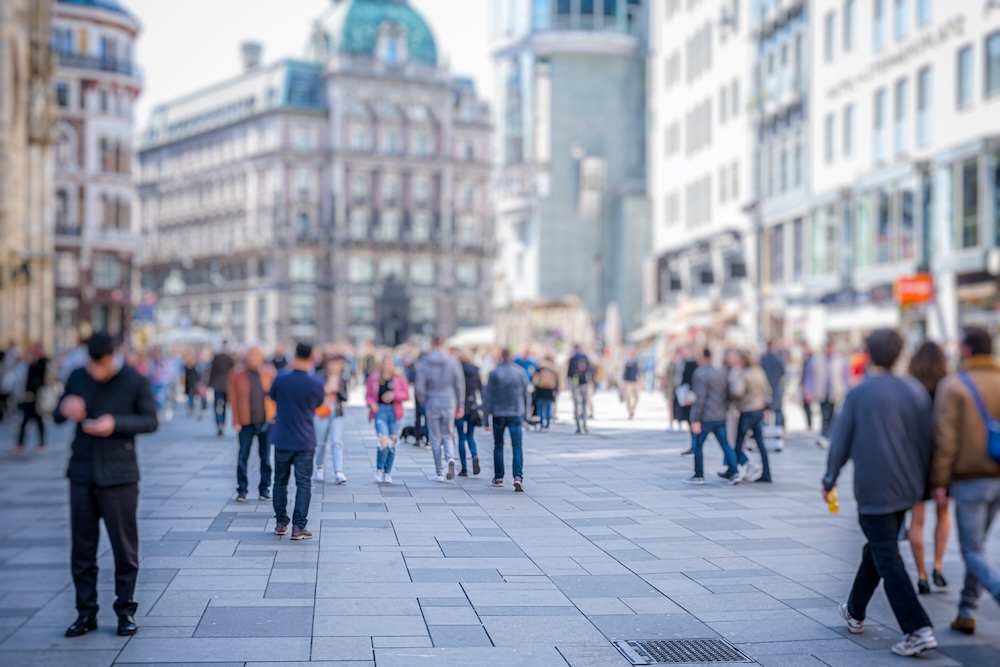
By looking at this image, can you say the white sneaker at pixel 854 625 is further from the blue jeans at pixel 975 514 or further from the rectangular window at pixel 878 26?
the rectangular window at pixel 878 26

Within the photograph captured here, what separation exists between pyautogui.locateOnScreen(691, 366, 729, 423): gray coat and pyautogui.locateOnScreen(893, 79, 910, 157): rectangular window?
2261 cm

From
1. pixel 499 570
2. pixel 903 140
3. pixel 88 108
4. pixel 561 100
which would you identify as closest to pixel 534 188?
pixel 561 100

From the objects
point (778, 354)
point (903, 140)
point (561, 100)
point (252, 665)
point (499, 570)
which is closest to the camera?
point (252, 665)

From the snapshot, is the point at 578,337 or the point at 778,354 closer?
the point at 778,354

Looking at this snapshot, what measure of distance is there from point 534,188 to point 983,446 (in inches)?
2729

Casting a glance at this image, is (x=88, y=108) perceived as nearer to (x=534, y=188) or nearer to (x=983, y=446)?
(x=534, y=188)

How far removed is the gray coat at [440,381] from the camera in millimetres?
16297

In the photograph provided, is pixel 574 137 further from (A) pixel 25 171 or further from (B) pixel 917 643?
(B) pixel 917 643

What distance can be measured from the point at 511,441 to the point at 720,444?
2848 millimetres

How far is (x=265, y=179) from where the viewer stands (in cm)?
10850

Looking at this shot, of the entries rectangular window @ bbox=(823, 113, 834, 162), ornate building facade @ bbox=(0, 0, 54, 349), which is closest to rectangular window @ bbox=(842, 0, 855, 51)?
rectangular window @ bbox=(823, 113, 834, 162)

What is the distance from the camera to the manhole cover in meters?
7.68

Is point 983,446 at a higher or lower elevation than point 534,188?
lower

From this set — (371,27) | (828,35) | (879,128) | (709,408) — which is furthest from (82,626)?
(371,27)
